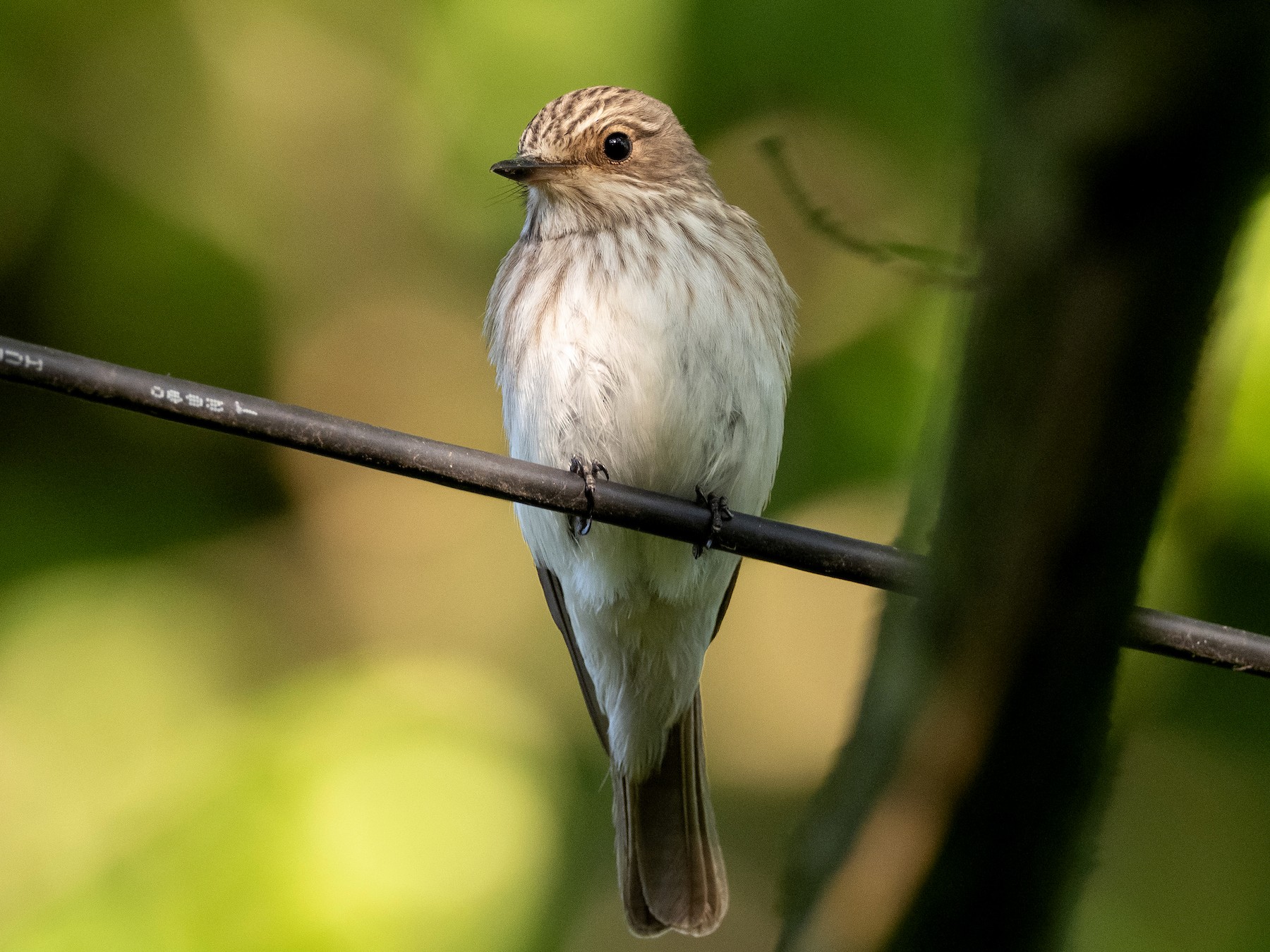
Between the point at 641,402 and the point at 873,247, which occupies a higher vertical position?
the point at 873,247

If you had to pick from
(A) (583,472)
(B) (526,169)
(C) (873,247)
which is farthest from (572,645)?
(C) (873,247)

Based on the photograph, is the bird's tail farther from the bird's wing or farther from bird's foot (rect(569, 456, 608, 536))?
bird's foot (rect(569, 456, 608, 536))

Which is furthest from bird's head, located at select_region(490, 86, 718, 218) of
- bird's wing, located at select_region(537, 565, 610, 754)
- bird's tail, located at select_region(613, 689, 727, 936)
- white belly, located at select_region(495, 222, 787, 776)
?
bird's tail, located at select_region(613, 689, 727, 936)

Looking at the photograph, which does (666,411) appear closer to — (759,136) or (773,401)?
(773,401)

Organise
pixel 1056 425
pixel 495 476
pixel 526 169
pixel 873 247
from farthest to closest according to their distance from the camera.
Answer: pixel 526 169, pixel 873 247, pixel 495 476, pixel 1056 425

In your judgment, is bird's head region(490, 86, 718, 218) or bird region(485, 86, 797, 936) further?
bird's head region(490, 86, 718, 218)

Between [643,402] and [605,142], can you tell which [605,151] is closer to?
[605,142]
